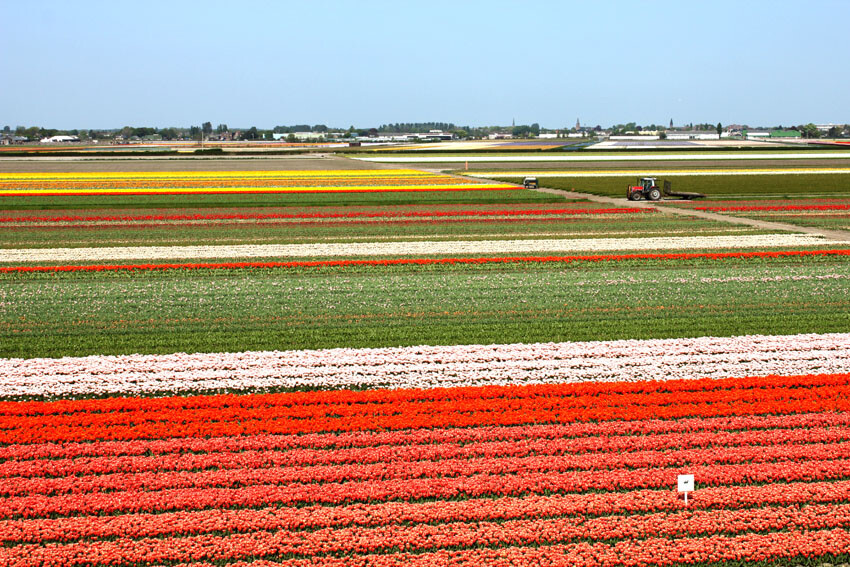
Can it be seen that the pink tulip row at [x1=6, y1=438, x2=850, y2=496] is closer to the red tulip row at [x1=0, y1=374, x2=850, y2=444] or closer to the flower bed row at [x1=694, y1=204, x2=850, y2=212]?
the red tulip row at [x1=0, y1=374, x2=850, y2=444]

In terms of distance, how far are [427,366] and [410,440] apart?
12.9 ft

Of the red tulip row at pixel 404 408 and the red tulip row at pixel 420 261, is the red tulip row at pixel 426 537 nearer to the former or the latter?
the red tulip row at pixel 404 408

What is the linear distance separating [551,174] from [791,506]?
249ft

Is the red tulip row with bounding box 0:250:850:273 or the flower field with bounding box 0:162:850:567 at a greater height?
the red tulip row with bounding box 0:250:850:273

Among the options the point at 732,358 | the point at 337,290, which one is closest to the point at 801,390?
the point at 732,358

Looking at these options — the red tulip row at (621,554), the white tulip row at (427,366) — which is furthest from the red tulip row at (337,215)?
the red tulip row at (621,554)

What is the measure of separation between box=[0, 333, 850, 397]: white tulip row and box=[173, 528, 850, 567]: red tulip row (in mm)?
6290

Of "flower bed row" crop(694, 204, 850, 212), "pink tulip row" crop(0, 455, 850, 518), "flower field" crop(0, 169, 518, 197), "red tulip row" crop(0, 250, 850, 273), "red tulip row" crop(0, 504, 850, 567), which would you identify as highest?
"flower field" crop(0, 169, 518, 197)

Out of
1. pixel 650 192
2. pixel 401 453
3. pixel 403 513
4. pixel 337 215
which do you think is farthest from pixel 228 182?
pixel 403 513

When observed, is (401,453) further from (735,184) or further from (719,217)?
(735,184)

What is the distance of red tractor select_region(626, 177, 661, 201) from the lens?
177 feet

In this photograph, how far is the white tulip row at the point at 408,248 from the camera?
32.1 meters

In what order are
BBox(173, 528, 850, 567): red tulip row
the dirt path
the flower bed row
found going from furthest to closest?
the flower bed row → the dirt path → BBox(173, 528, 850, 567): red tulip row

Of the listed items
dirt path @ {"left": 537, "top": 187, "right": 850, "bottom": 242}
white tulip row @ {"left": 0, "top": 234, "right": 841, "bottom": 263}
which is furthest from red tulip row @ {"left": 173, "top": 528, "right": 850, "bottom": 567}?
dirt path @ {"left": 537, "top": 187, "right": 850, "bottom": 242}
